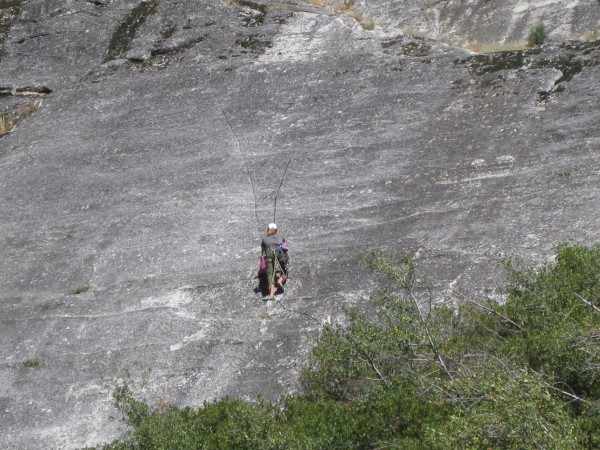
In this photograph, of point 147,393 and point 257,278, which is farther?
point 257,278

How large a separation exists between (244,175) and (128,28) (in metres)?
8.75

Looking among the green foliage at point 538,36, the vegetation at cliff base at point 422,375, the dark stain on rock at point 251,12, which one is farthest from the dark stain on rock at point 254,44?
the vegetation at cliff base at point 422,375

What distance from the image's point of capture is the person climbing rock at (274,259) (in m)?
15.4

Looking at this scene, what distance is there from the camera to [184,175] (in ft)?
63.7

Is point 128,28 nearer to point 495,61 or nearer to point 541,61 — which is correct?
point 495,61

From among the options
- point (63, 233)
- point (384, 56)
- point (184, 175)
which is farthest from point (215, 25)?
point (63, 233)

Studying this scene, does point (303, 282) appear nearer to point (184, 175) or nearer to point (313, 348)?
point (313, 348)

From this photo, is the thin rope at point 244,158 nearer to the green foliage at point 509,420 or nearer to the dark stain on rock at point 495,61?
the dark stain on rock at point 495,61

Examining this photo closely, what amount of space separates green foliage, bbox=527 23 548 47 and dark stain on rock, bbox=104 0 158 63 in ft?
33.2

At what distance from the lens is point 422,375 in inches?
456

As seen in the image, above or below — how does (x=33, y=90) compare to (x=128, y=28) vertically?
below

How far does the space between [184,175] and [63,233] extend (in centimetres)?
268

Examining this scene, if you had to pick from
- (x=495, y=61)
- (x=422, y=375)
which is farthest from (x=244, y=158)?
(x=422, y=375)

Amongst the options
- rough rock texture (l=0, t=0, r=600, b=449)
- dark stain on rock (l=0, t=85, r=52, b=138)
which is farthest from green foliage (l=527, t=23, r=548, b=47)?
dark stain on rock (l=0, t=85, r=52, b=138)
